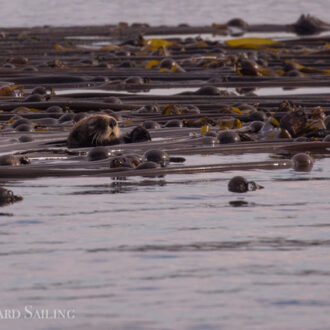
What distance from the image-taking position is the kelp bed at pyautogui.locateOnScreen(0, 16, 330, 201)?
30.2 ft

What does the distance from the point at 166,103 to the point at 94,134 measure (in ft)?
14.5

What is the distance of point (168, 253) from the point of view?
5418 millimetres

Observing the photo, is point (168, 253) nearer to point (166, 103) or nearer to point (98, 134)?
point (98, 134)

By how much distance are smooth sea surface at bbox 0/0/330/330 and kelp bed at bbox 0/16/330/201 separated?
0.70m

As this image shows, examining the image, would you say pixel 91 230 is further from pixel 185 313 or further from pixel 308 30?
pixel 308 30

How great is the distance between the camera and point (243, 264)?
5160 millimetres

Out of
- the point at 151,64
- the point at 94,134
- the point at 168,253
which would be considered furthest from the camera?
the point at 151,64

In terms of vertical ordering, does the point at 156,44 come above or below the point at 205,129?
above

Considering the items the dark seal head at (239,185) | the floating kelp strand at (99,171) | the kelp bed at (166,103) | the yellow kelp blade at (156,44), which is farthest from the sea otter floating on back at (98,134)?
the yellow kelp blade at (156,44)

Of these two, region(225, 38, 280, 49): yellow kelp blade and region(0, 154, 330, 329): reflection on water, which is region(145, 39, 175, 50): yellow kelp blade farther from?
region(0, 154, 330, 329): reflection on water

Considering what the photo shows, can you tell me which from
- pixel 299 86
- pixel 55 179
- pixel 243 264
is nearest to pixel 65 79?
pixel 299 86

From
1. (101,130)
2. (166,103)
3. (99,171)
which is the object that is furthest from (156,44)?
(99,171)

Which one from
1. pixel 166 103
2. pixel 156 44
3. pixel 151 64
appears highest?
pixel 156 44

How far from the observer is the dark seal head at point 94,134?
9.77 m
